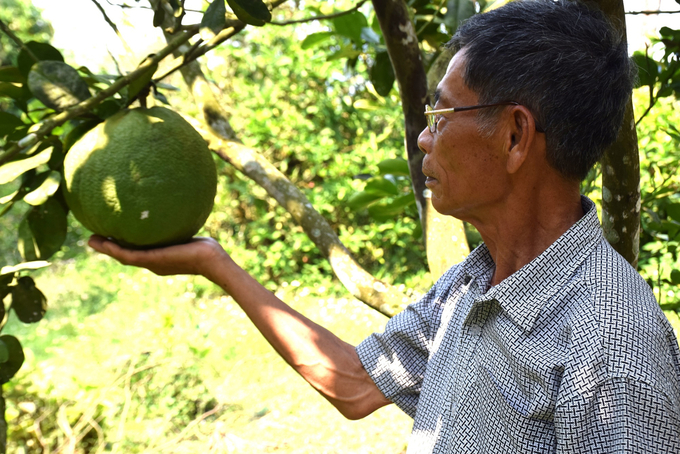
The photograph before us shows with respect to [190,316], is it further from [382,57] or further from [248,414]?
[382,57]

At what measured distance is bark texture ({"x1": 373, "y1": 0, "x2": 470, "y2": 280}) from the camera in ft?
4.28

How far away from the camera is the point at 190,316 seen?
15.9 feet

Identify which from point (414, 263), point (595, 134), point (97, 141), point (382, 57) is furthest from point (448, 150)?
point (414, 263)

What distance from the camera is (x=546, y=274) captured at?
0.94m

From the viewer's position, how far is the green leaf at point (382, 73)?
1702mm

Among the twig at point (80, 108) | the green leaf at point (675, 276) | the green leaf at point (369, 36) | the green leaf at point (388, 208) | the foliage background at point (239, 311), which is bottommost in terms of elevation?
the foliage background at point (239, 311)

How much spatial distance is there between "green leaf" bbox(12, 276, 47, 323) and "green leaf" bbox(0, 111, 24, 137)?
0.95 feet

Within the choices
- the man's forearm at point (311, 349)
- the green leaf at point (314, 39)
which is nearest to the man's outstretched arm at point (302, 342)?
the man's forearm at point (311, 349)

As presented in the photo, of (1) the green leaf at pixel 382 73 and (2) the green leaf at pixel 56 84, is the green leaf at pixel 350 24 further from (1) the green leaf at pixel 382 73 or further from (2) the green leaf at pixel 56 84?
(2) the green leaf at pixel 56 84

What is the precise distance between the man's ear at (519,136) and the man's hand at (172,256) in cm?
57

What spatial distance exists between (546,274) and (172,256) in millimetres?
639

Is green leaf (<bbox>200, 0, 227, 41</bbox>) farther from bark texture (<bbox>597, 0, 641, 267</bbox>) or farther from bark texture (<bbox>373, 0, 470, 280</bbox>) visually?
bark texture (<bbox>597, 0, 641, 267</bbox>)

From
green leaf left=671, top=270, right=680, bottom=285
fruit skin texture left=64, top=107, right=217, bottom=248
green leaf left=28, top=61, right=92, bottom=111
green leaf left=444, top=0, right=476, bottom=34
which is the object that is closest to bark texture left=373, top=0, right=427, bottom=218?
green leaf left=444, top=0, right=476, bottom=34

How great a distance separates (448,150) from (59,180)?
2.21 ft
